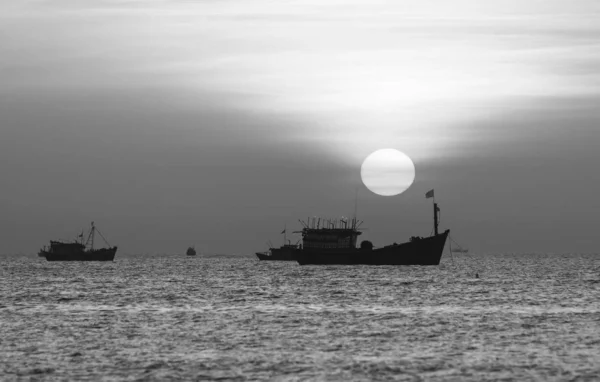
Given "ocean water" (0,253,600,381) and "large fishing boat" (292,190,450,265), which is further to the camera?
"large fishing boat" (292,190,450,265)

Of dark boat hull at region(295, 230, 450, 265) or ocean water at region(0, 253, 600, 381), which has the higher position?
dark boat hull at region(295, 230, 450, 265)

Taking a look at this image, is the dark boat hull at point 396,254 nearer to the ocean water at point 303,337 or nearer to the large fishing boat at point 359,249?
the large fishing boat at point 359,249

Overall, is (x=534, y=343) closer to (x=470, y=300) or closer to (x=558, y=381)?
(x=558, y=381)

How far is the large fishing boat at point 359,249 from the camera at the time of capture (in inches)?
7589

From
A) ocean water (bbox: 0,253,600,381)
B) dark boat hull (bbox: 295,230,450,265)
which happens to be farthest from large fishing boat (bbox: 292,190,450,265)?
ocean water (bbox: 0,253,600,381)

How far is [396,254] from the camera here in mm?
193000

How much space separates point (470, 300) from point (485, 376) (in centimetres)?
5120

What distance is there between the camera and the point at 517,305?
8550 centimetres

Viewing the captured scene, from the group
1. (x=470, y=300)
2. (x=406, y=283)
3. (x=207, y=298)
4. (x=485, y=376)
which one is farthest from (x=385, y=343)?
(x=406, y=283)

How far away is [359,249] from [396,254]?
791 centimetres

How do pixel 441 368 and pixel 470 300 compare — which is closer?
pixel 441 368

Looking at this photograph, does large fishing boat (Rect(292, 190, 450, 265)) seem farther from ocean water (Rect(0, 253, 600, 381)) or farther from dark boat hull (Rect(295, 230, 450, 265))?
ocean water (Rect(0, 253, 600, 381))

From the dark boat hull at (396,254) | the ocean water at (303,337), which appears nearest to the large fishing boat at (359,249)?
the dark boat hull at (396,254)

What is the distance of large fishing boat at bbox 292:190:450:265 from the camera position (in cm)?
19275
